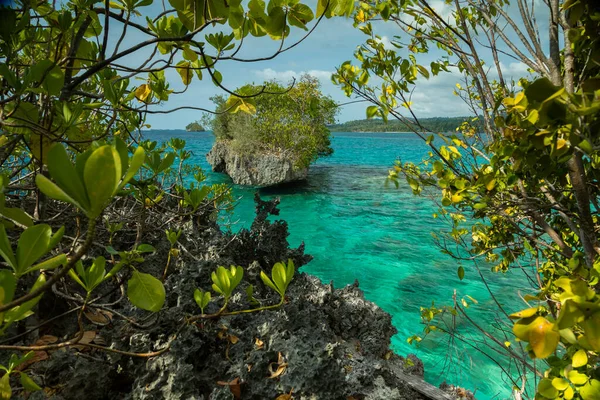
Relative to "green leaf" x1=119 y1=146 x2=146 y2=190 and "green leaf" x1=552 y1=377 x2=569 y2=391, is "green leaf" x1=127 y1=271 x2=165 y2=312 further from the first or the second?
"green leaf" x1=552 y1=377 x2=569 y2=391

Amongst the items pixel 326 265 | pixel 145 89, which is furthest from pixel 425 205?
pixel 145 89

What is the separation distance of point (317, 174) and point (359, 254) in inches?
639

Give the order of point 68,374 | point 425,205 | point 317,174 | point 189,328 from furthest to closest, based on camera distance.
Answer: point 317,174 < point 425,205 < point 189,328 < point 68,374

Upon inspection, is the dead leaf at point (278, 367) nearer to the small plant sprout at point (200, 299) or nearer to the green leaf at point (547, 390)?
the small plant sprout at point (200, 299)

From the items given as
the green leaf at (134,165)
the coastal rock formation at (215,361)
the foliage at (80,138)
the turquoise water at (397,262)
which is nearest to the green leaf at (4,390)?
the foliage at (80,138)

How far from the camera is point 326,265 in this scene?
29.9 feet

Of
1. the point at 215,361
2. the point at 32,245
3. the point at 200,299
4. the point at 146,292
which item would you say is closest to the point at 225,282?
the point at 200,299

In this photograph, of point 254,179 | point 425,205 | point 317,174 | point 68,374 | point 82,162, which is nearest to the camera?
point 82,162

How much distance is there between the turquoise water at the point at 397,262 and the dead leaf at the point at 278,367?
151 centimetres

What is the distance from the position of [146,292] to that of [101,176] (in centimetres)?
34

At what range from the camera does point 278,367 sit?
1.15 meters

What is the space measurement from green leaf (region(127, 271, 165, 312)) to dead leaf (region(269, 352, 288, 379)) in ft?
2.08

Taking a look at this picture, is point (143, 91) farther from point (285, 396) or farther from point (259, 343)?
point (285, 396)

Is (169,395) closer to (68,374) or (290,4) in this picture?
(68,374)
